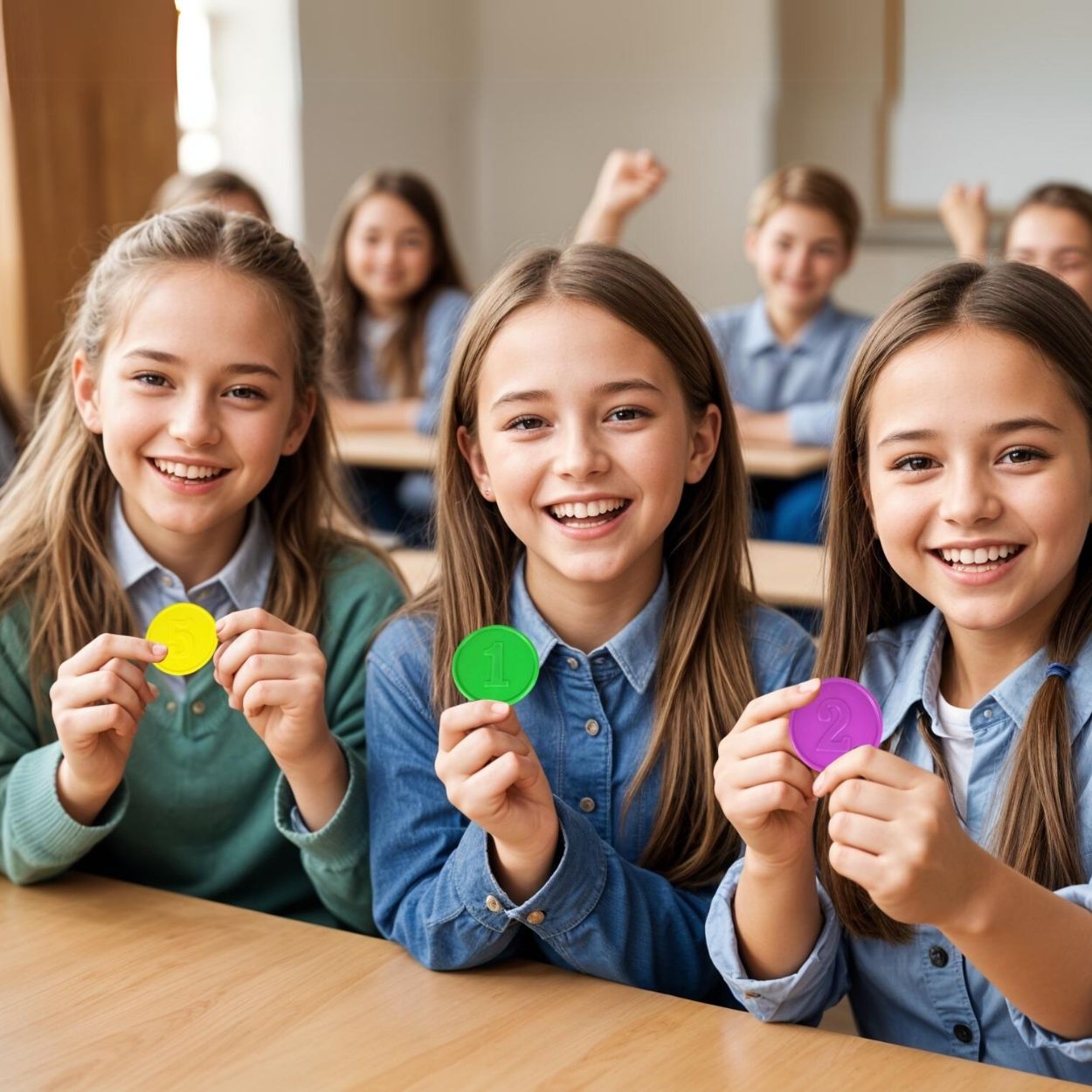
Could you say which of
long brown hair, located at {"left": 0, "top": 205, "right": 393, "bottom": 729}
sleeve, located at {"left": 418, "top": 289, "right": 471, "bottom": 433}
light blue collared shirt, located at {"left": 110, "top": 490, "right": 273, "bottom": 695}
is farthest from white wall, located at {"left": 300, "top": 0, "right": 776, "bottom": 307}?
light blue collared shirt, located at {"left": 110, "top": 490, "right": 273, "bottom": 695}

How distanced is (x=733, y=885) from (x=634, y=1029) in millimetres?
218

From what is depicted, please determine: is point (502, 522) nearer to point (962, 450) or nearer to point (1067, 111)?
point (962, 450)

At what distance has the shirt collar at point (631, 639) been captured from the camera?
5.98 feet

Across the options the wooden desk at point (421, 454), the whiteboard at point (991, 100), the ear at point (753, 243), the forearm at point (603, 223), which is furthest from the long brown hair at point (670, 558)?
the whiteboard at point (991, 100)

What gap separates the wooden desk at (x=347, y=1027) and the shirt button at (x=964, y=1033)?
0.95 feet

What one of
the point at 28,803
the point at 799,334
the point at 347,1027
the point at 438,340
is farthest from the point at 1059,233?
the point at 347,1027

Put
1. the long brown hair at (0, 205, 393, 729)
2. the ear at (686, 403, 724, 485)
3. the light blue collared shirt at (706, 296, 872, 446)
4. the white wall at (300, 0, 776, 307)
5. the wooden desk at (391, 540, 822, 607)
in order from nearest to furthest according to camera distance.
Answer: the ear at (686, 403, 724, 485) → the long brown hair at (0, 205, 393, 729) → the wooden desk at (391, 540, 822, 607) → the light blue collared shirt at (706, 296, 872, 446) → the white wall at (300, 0, 776, 307)

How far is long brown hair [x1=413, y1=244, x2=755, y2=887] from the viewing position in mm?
1771

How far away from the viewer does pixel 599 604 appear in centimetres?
188

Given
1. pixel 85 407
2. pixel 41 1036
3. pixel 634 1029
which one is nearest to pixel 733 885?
pixel 634 1029

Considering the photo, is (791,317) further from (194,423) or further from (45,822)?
(45,822)

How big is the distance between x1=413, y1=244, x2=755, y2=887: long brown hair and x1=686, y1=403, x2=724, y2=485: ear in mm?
13

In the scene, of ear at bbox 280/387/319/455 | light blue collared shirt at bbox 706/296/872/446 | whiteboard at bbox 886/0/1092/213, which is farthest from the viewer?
whiteboard at bbox 886/0/1092/213

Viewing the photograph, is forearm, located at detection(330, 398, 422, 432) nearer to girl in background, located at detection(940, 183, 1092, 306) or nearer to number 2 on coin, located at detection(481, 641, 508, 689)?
girl in background, located at detection(940, 183, 1092, 306)
